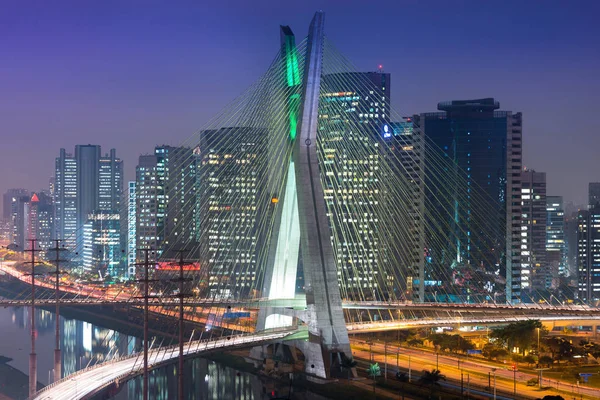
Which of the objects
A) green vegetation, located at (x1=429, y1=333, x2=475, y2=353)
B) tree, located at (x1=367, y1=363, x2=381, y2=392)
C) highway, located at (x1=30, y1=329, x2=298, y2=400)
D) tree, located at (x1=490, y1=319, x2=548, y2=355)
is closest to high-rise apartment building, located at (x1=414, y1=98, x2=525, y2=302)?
green vegetation, located at (x1=429, y1=333, x2=475, y2=353)

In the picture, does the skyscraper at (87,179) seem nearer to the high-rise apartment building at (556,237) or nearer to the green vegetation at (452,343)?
the high-rise apartment building at (556,237)

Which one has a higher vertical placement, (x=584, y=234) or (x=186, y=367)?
(x=584, y=234)

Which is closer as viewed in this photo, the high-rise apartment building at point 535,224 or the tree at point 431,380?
the tree at point 431,380

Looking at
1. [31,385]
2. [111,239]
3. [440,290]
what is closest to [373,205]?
[440,290]

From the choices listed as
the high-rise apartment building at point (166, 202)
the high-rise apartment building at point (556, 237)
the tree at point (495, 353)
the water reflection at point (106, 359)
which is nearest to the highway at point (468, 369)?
the tree at point (495, 353)

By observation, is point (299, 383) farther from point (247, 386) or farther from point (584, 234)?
point (584, 234)

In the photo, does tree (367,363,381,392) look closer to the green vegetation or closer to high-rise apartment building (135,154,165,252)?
the green vegetation
